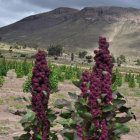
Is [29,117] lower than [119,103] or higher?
lower

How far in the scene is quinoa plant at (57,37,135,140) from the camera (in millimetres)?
3332

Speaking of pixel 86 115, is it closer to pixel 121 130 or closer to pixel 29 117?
pixel 121 130

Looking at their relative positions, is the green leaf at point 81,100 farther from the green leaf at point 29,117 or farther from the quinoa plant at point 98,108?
the green leaf at point 29,117

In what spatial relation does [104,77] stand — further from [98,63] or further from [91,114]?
[91,114]

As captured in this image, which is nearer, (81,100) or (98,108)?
(98,108)

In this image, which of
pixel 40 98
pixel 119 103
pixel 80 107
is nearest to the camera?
pixel 80 107

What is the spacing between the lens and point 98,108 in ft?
11.0

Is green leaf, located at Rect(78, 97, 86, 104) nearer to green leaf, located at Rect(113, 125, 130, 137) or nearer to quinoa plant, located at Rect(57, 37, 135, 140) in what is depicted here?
quinoa plant, located at Rect(57, 37, 135, 140)

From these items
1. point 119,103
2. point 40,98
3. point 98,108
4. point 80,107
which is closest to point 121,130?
point 119,103

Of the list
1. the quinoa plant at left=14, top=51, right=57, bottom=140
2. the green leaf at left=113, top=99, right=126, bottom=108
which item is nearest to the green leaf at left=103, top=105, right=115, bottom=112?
the green leaf at left=113, top=99, right=126, bottom=108

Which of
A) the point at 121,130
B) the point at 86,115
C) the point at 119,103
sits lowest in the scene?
the point at 121,130

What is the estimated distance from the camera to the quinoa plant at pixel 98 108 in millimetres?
3332

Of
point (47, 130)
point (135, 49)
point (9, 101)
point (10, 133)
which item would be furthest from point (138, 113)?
point (135, 49)

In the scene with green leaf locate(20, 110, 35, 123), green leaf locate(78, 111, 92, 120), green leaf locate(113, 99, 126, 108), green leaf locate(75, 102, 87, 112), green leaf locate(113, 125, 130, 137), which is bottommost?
green leaf locate(113, 125, 130, 137)
